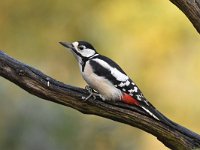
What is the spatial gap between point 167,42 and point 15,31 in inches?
71.7

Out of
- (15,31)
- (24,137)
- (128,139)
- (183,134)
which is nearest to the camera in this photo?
A: (183,134)

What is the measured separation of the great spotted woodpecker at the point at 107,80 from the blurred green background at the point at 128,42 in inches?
115

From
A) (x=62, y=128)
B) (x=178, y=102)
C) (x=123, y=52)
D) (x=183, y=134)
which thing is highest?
(x=123, y=52)

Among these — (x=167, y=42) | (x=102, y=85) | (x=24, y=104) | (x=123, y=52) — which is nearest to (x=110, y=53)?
(x=123, y=52)

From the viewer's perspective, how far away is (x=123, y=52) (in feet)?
25.0

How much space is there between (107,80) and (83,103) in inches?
10.0

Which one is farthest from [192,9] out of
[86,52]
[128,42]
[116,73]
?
[128,42]

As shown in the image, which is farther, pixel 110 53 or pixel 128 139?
pixel 110 53

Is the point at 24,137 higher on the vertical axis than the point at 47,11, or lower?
lower

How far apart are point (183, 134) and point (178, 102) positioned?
159 inches

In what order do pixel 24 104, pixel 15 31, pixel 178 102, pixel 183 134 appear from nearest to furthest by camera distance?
pixel 183 134 < pixel 24 104 < pixel 178 102 < pixel 15 31

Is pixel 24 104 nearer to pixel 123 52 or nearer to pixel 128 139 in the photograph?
pixel 128 139

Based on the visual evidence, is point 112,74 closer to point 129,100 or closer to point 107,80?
point 107,80

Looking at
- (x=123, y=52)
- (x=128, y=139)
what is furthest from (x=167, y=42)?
(x=128, y=139)
